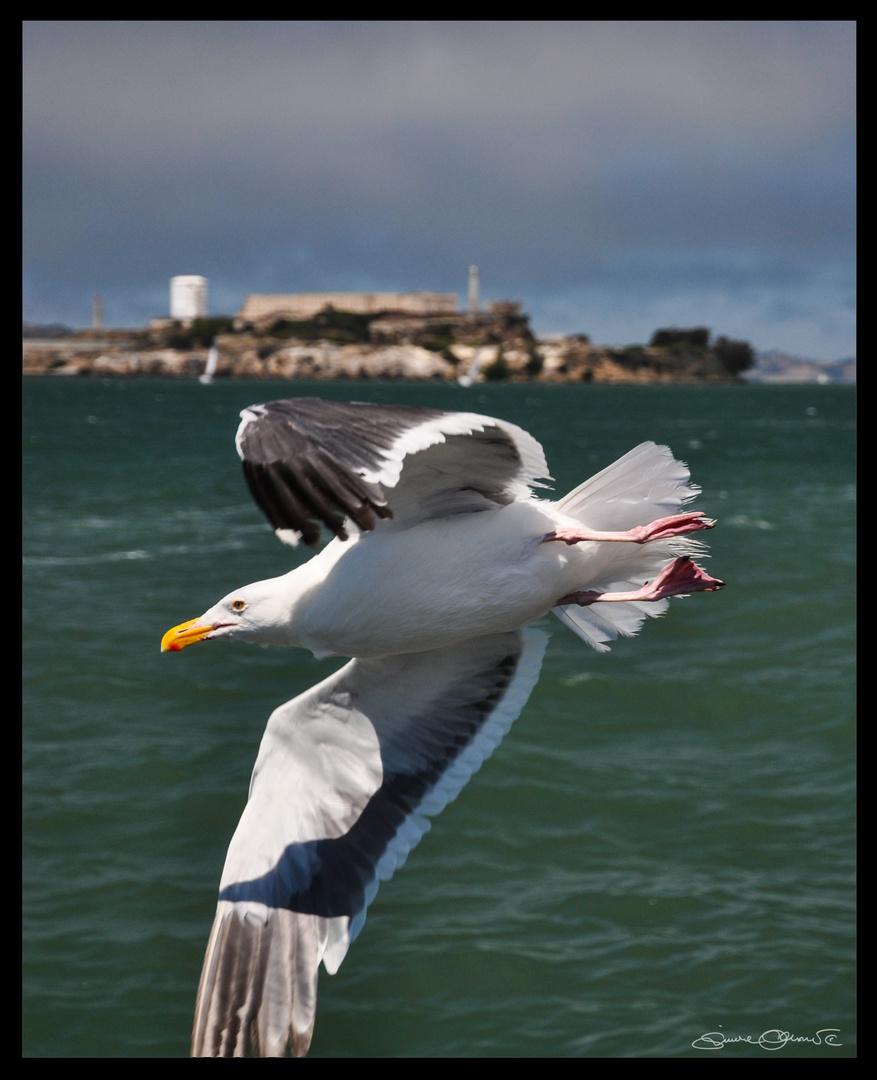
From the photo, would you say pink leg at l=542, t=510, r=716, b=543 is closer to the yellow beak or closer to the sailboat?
the yellow beak

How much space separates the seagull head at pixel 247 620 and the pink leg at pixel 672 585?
1.27 meters

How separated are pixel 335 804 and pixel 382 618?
65.9 inches

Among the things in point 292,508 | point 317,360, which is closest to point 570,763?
point 292,508

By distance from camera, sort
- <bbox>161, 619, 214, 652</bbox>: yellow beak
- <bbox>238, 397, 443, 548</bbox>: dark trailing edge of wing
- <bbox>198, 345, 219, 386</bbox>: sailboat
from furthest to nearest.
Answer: <bbox>198, 345, 219, 386</bbox>: sailboat → <bbox>161, 619, 214, 652</bbox>: yellow beak → <bbox>238, 397, 443, 548</bbox>: dark trailing edge of wing

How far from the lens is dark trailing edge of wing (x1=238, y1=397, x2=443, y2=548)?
12.5ft

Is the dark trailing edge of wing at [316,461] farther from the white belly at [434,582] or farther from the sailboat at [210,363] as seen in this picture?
the sailboat at [210,363]

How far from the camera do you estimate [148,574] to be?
78.6 ft

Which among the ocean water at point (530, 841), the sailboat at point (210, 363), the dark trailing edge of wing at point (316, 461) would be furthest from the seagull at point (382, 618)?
the sailboat at point (210, 363)

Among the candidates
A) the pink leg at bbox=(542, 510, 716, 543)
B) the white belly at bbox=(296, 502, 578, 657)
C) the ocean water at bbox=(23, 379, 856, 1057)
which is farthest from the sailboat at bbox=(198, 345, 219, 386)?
the pink leg at bbox=(542, 510, 716, 543)

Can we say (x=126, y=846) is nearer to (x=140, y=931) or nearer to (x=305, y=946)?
(x=140, y=931)

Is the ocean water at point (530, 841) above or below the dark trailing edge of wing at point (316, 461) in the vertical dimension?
below

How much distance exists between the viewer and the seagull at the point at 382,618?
4.20 meters

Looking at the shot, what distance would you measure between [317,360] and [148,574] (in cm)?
11653
